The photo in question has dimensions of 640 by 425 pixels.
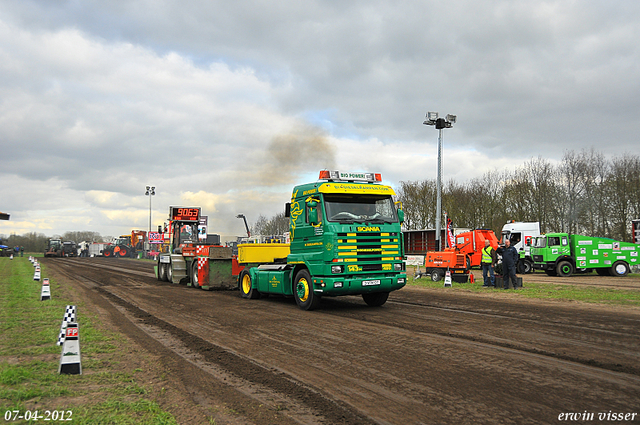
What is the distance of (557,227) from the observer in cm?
4612

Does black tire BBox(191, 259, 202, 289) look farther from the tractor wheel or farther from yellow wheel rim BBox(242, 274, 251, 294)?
the tractor wheel

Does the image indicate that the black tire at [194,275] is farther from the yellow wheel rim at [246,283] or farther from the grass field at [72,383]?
the grass field at [72,383]

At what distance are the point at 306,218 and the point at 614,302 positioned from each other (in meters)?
9.50

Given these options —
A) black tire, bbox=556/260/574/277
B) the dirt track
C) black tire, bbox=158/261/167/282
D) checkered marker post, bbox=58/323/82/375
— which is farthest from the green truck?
checkered marker post, bbox=58/323/82/375

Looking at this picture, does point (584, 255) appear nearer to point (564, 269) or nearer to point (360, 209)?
point (564, 269)

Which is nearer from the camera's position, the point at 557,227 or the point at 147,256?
the point at 557,227

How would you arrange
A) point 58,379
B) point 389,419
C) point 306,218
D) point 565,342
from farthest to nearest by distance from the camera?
point 306,218 < point 565,342 < point 58,379 < point 389,419

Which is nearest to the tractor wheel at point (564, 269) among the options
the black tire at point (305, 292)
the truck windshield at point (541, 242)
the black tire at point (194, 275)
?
the truck windshield at point (541, 242)

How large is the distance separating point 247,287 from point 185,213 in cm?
895

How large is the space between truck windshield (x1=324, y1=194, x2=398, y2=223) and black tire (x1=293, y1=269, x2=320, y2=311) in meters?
1.83

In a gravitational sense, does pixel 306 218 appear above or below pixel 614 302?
above

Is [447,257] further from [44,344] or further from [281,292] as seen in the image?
[44,344]

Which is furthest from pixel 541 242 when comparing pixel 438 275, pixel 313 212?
pixel 313 212

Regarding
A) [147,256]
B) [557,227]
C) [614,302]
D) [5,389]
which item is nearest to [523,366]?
[5,389]
